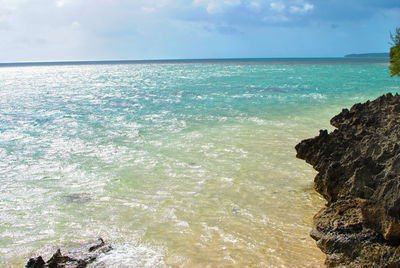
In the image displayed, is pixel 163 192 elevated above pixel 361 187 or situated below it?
below

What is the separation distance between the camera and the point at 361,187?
4.48 metres

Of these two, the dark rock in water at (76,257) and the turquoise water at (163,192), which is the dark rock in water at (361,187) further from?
the dark rock in water at (76,257)

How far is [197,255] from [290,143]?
6945 mm

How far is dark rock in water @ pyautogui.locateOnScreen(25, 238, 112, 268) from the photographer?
4070mm

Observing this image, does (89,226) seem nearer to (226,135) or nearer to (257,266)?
(257,266)

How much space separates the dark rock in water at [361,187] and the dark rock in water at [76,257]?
294 centimetres

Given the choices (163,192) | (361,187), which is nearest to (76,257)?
(163,192)

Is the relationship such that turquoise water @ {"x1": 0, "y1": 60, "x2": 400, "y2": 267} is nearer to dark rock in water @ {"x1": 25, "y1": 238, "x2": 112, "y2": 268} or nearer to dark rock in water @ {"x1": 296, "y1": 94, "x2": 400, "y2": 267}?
dark rock in water @ {"x1": 25, "y1": 238, "x2": 112, "y2": 268}

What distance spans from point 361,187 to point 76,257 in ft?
12.3

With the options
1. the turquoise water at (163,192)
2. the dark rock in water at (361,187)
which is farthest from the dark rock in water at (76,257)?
the dark rock in water at (361,187)

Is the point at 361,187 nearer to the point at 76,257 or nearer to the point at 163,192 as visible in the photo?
the point at 76,257

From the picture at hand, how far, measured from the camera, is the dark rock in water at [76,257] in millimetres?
4070

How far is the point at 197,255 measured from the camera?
4.78 meters

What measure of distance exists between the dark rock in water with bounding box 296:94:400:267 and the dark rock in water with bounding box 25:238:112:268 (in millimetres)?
2937
